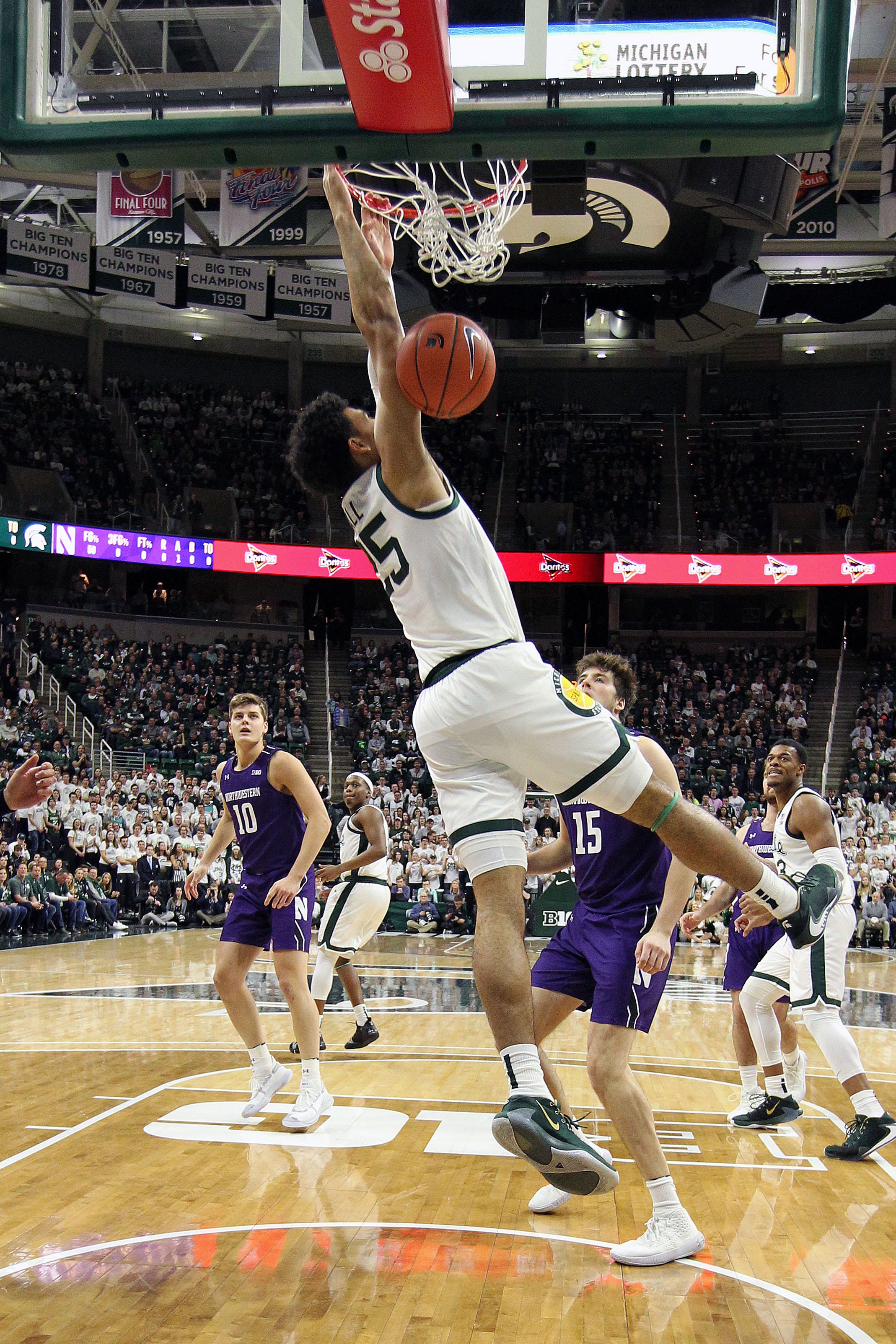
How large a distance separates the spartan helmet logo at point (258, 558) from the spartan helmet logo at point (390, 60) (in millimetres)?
23908

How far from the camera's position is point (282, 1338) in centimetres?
334

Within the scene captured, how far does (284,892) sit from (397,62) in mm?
3844

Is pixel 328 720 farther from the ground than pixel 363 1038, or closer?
farther from the ground

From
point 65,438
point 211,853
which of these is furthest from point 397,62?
point 65,438

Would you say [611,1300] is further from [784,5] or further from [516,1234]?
[784,5]

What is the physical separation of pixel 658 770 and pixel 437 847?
15.0m

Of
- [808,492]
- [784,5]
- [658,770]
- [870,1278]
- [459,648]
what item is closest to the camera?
[459,648]

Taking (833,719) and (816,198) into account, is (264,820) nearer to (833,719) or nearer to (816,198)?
(816,198)

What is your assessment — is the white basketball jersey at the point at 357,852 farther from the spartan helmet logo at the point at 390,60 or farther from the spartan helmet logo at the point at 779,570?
the spartan helmet logo at the point at 779,570

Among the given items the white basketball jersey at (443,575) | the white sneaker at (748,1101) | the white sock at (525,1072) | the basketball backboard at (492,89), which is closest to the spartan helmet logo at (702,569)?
the white sneaker at (748,1101)

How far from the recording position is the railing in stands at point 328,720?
81.1 ft

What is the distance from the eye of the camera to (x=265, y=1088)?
6.15 meters

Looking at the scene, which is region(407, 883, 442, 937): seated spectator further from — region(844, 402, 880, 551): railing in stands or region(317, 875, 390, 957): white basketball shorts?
region(844, 402, 880, 551): railing in stands

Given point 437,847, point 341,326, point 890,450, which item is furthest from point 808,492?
point 437,847
